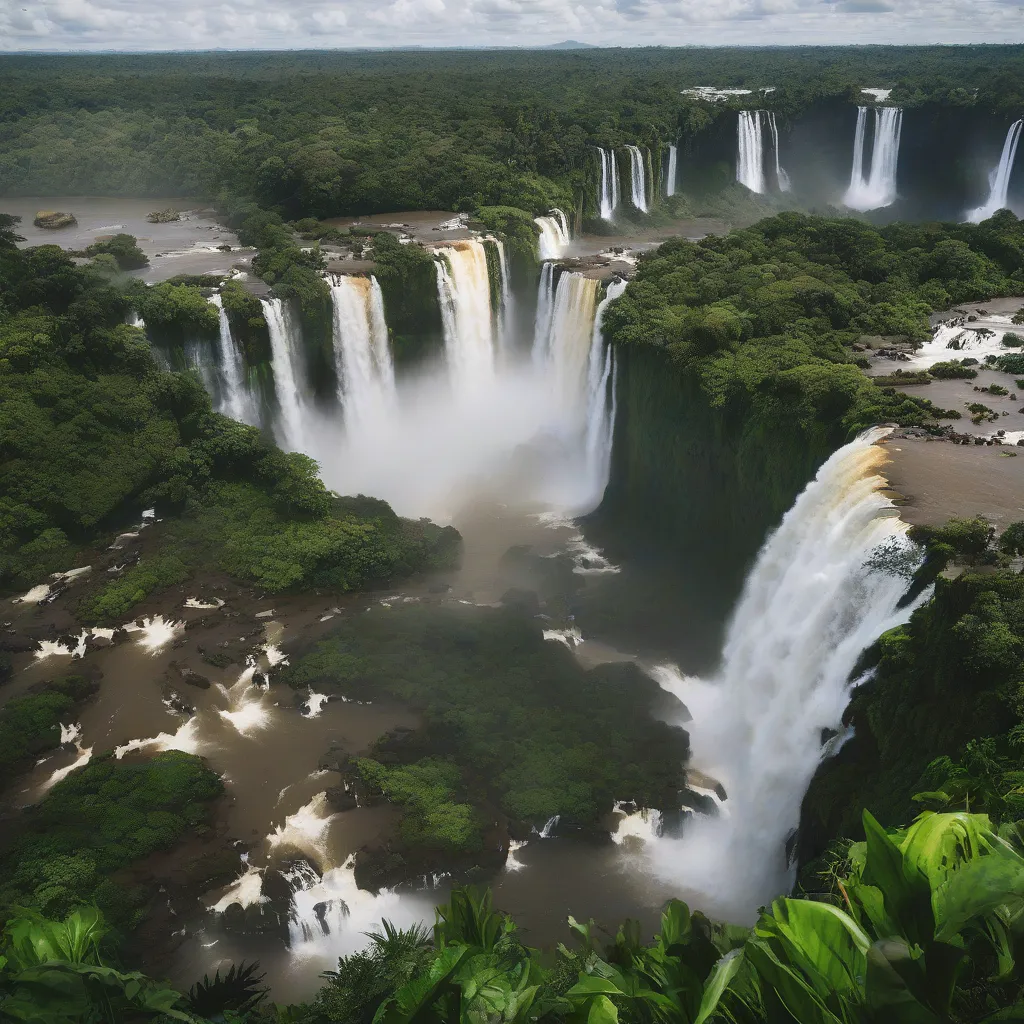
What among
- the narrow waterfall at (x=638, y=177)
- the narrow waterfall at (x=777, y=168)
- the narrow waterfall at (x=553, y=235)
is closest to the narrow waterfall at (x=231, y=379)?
the narrow waterfall at (x=553, y=235)

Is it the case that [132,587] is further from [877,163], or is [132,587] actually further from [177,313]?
[877,163]

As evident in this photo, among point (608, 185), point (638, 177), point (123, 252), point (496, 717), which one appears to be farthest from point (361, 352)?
point (638, 177)

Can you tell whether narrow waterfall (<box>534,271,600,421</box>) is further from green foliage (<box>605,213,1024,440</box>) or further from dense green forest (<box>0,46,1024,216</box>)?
dense green forest (<box>0,46,1024,216</box>)

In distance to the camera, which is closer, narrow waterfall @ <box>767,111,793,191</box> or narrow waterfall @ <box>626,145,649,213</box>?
narrow waterfall @ <box>626,145,649,213</box>

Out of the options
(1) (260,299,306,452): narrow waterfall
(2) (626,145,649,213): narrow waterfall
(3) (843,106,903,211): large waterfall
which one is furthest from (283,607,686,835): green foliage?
(3) (843,106,903,211): large waterfall

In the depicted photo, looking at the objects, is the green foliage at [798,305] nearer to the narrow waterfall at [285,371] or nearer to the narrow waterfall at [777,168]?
the narrow waterfall at [285,371]
